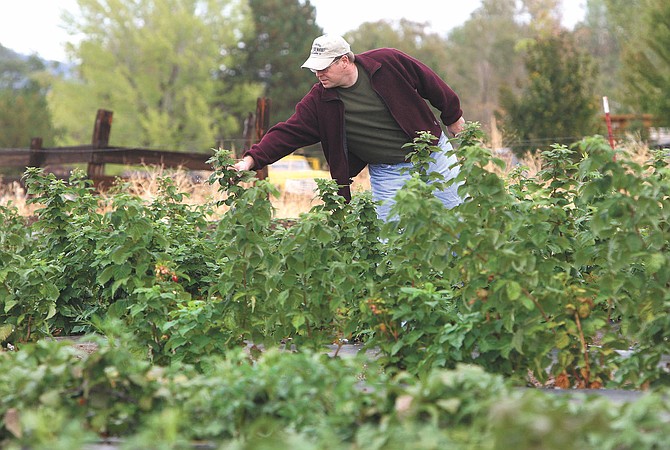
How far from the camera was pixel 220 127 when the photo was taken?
41.8 m

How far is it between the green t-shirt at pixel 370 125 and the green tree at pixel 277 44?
34.5m

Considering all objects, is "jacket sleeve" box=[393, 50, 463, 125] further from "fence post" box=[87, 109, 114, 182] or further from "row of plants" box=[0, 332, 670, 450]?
"fence post" box=[87, 109, 114, 182]

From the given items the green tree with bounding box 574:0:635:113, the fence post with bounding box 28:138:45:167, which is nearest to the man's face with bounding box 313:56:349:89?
the fence post with bounding box 28:138:45:167

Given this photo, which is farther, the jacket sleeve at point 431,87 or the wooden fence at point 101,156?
the wooden fence at point 101,156

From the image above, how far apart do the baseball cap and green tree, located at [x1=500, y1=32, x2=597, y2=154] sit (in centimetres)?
1420

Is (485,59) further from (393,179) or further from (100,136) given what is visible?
(393,179)

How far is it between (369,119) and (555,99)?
14867 mm

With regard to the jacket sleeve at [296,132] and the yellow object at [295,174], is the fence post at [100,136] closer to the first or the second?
the yellow object at [295,174]

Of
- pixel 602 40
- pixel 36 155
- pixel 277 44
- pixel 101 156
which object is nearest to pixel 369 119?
pixel 101 156

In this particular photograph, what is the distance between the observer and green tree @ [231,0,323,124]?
40.5m

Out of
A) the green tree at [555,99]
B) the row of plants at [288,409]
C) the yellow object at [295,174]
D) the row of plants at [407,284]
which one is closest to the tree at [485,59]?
the yellow object at [295,174]

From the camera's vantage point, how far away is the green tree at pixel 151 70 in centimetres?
3944

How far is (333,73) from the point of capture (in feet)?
18.4

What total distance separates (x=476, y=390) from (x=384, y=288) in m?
1.67
